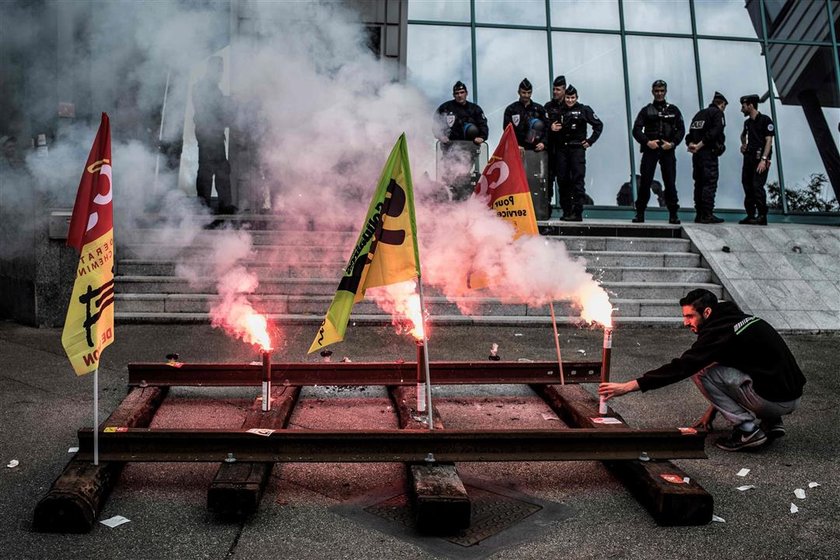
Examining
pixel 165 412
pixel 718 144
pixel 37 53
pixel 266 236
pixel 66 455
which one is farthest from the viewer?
pixel 718 144

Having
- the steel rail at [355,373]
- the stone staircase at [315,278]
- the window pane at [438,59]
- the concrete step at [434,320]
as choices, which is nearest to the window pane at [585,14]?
the window pane at [438,59]

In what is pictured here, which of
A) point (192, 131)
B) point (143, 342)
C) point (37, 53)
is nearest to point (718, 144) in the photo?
point (192, 131)

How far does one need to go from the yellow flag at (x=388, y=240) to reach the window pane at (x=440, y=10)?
38.4ft

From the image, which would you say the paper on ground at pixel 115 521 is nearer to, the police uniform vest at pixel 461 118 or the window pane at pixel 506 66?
the police uniform vest at pixel 461 118

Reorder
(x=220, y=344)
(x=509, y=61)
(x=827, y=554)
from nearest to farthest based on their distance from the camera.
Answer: (x=827, y=554) < (x=220, y=344) < (x=509, y=61)

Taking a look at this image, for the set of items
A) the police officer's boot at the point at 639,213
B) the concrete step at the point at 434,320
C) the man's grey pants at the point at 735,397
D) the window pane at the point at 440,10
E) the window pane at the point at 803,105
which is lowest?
the man's grey pants at the point at 735,397

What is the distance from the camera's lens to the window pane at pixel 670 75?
627 inches

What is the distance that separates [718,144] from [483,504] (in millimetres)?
9487

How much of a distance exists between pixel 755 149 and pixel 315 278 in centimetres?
734

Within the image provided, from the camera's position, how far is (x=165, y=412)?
5750mm

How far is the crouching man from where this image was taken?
4.95 m

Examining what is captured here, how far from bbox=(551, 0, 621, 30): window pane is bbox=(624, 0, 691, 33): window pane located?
0.30m

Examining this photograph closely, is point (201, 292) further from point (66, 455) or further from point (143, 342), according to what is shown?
point (66, 455)

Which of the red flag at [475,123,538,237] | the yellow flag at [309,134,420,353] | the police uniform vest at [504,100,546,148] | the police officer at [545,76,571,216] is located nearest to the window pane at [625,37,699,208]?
the police officer at [545,76,571,216]
